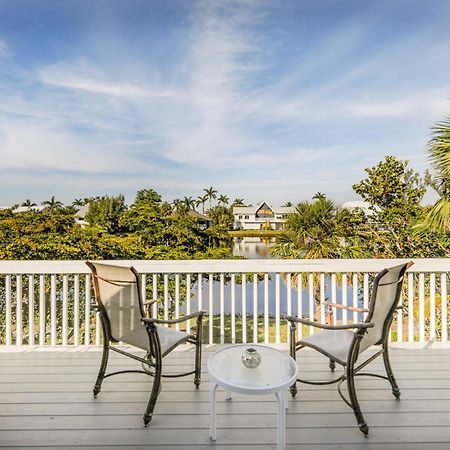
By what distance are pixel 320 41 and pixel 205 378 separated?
245 inches

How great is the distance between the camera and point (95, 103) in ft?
26.9

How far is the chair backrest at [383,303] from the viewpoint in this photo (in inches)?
84.3

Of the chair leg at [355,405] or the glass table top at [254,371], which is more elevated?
the glass table top at [254,371]

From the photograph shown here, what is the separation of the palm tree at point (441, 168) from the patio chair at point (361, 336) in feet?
13.6

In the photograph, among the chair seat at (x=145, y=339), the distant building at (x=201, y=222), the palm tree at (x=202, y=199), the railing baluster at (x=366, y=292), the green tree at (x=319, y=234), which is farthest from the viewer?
the palm tree at (x=202, y=199)

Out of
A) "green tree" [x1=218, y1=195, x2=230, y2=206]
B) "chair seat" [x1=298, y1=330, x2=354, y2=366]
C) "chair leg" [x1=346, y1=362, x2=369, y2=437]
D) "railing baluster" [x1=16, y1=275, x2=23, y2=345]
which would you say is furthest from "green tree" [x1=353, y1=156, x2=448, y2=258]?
"green tree" [x1=218, y1=195, x2=230, y2=206]

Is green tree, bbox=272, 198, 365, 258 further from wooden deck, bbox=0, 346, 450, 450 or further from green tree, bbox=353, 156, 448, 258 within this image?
wooden deck, bbox=0, 346, 450, 450

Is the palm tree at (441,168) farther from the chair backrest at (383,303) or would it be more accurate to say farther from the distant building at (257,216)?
the distant building at (257,216)

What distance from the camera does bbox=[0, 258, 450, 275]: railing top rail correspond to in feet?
10.8

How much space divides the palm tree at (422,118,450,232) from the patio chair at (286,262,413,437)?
4.13 metres

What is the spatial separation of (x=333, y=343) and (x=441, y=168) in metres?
4.71

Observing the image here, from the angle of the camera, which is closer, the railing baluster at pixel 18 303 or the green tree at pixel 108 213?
the railing baluster at pixel 18 303

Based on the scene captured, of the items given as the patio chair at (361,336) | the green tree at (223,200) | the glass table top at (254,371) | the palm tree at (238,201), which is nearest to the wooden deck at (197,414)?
the patio chair at (361,336)

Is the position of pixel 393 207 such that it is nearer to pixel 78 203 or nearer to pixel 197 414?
pixel 197 414
